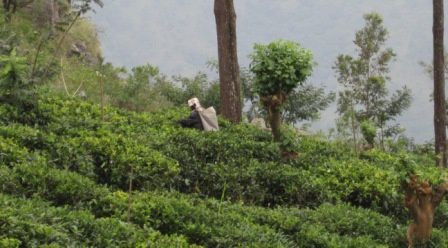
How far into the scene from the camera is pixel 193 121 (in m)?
12.4

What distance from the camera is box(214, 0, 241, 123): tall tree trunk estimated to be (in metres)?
14.4

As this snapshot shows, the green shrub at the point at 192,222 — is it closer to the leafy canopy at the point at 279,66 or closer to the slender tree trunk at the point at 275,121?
the slender tree trunk at the point at 275,121

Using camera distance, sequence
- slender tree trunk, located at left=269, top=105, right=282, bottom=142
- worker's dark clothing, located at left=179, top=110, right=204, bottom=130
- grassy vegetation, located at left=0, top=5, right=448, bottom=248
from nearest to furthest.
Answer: grassy vegetation, located at left=0, top=5, right=448, bottom=248
slender tree trunk, located at left=269, top=105, right=282, bottom=142
worker's dark clothing, located at left=179, top=110, right=204, bottom=130

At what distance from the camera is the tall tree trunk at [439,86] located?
15.1 metres

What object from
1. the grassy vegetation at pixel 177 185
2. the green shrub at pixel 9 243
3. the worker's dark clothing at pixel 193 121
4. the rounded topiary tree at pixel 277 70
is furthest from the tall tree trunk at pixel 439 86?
the green shrub at pixel 9 243

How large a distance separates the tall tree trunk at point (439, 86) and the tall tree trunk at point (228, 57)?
451 centimetres

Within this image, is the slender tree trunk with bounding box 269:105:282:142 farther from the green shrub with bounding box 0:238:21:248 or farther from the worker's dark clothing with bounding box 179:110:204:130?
the green shrub with bounding box 0:238:21:248

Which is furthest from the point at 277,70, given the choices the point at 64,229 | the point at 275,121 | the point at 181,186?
the point at 64,229

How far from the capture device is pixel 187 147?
10.8m

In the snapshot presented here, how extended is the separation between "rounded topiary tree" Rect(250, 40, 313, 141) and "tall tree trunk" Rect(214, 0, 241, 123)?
2.78m

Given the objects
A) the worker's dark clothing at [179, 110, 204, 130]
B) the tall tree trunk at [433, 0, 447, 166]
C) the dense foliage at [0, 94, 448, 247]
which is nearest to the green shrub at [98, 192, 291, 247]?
the dense foliage at [0, 94, 448, 247]

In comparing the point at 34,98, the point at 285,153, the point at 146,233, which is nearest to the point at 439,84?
the point at 285,153

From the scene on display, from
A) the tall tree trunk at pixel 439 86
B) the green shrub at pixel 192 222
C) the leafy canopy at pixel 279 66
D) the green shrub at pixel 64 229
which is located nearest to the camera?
the green shrub at pixel 64 229

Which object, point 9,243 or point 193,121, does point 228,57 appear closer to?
point 193,121
